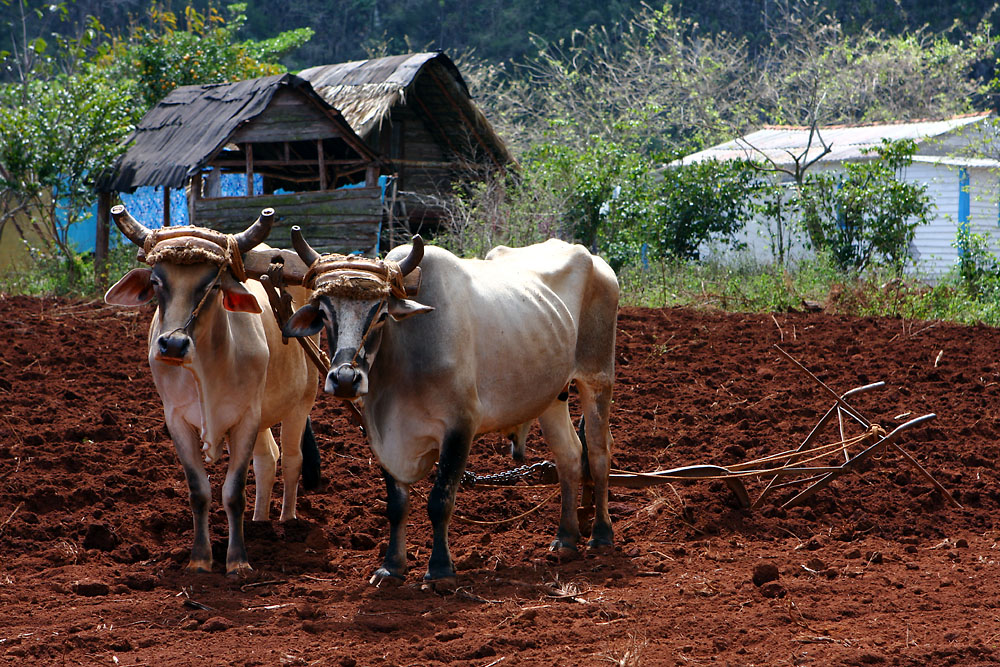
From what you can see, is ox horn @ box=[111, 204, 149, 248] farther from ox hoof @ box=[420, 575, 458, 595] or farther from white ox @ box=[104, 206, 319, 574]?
ox hoof @ box=[420, 575, 458, 595]

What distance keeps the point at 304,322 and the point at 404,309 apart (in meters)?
0.41

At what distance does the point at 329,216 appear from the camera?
1619cm

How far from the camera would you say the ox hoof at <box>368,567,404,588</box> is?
15.1 ft

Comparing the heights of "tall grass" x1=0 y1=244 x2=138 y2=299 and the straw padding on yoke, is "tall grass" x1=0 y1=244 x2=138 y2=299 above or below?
below

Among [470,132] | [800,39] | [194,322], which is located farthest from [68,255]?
[800,39]

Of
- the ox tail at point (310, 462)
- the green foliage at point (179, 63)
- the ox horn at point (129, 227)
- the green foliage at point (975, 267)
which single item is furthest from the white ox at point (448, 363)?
the green foliage at point (179, 63)

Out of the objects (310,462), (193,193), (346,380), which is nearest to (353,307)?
(346,380)

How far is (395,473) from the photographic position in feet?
15.3

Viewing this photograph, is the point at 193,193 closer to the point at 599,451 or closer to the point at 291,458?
the point at 291,458

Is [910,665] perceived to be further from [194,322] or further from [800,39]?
[800,39]

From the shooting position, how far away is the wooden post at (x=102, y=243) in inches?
617

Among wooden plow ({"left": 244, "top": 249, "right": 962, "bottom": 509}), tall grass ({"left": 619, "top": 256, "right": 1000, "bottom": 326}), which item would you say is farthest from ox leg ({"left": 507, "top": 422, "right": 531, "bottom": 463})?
tall grass ({"left": 619, "top": 256, "right": 1000, "bottom": 326})

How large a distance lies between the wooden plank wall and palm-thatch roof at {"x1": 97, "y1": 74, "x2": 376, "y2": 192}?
790 millimetres

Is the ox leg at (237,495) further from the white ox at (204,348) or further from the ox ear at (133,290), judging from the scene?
the ox ear at (133,290)
